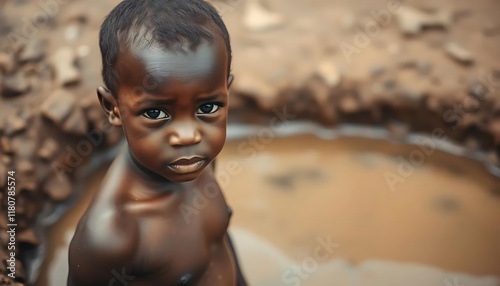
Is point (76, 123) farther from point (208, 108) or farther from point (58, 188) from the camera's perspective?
point (208, 108)

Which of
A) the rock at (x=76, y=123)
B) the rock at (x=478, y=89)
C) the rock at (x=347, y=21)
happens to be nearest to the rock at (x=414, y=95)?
the rock at (x=478, y=89)

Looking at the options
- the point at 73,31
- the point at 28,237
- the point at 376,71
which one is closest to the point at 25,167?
the point at 28,237

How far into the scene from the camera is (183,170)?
3.27 ft

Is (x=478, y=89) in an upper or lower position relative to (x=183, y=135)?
lower

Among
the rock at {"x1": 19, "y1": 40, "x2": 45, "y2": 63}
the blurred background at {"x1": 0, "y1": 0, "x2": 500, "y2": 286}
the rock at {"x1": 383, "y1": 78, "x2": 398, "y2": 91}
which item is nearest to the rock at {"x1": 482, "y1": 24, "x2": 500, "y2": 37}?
the blurred background at {"x1": 0, "y1": 0, "x2": 500, "y2": 286}

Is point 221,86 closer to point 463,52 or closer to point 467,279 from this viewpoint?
point 467,279

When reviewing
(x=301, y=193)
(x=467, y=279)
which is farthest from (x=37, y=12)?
(x=467, y=279)

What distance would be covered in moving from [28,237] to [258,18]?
0.81 m

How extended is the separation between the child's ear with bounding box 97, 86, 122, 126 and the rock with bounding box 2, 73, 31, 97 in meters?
0.75

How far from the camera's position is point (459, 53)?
193cm

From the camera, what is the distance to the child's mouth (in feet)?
3.23

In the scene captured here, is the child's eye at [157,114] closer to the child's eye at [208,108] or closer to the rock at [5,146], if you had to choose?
the child's eye at [208,108]

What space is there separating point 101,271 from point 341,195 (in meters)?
0.78

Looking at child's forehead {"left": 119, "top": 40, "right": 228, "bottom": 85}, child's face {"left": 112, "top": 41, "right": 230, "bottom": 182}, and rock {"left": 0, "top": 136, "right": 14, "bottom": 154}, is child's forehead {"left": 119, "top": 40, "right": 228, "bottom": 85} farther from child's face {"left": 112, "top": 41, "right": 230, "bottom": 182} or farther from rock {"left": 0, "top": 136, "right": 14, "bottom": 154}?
rock {"left": 0, "top": 136, "right": 14, "bottom": 154}
